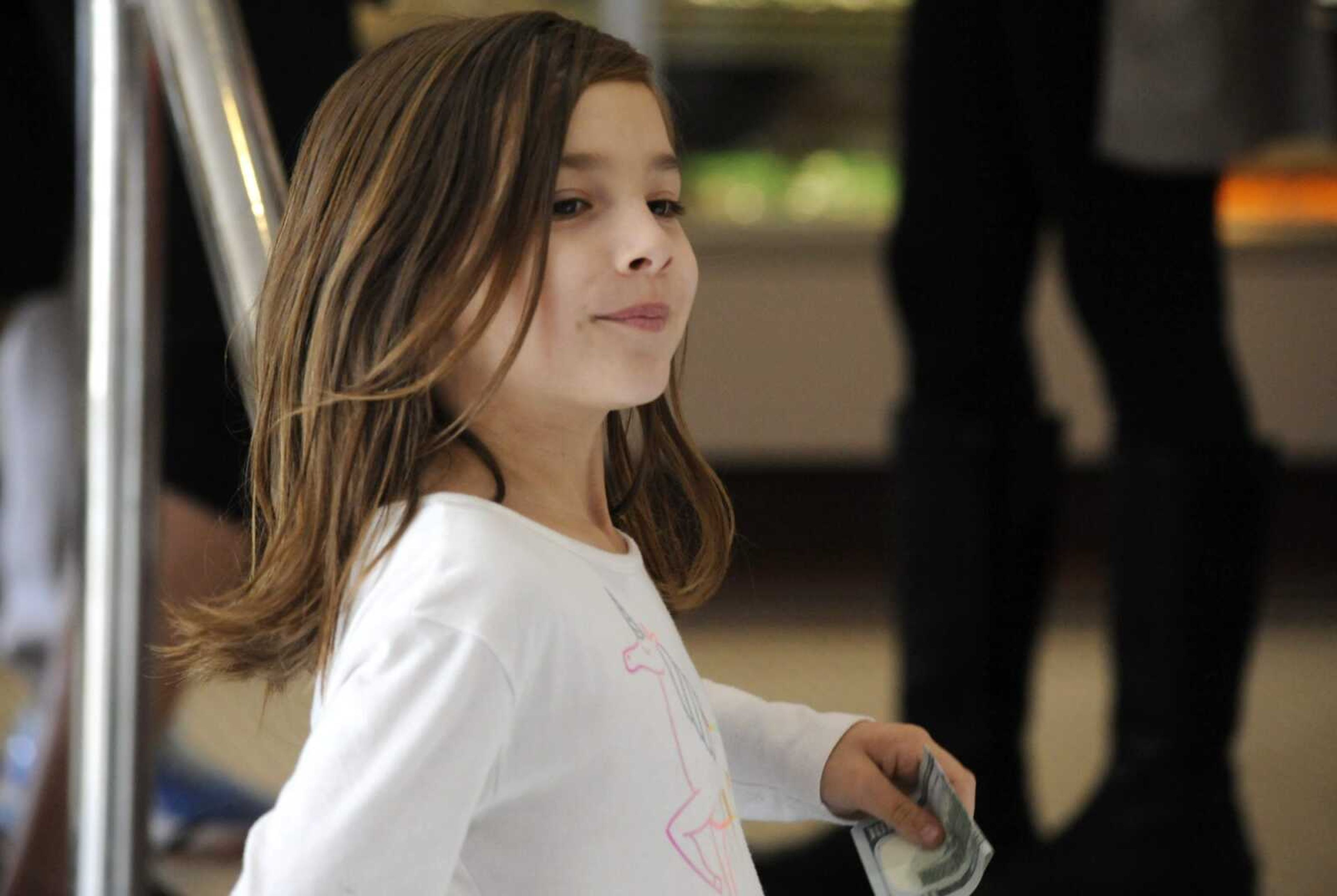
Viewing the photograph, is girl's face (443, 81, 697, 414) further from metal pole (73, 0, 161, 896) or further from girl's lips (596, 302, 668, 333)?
metal pole (73, 0, 161, 896)

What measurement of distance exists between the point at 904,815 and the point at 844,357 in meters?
2.45

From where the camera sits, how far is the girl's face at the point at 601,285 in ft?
1.67

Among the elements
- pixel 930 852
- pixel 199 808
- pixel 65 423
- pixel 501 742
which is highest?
pixel 501 742

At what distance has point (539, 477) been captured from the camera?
0.54 m

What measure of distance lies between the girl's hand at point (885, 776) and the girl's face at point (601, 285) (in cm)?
15

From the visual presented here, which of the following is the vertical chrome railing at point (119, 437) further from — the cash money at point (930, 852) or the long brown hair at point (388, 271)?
the cash money at point (930, 852)

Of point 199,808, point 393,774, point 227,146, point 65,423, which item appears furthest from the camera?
point 65,423

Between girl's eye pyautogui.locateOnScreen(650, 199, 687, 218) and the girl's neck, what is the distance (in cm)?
7

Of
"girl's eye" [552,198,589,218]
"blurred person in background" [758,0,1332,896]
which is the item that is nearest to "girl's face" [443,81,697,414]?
"girl's eye" [552,198,589,218]

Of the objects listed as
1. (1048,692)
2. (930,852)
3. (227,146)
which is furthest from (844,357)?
(930,852)

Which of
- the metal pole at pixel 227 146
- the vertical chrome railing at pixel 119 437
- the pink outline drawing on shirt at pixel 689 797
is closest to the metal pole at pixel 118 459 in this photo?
the vertical chrome railing at pixel 119 437

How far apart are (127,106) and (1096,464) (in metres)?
2.34

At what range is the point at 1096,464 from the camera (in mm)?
2980

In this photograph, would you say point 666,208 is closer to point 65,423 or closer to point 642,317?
point 642,317
